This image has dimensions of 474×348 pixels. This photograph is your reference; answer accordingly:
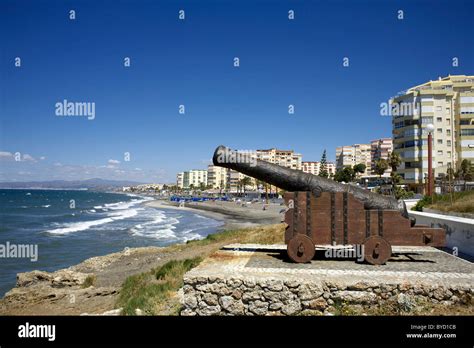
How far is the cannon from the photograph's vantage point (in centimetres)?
707

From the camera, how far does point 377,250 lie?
7.00 meters

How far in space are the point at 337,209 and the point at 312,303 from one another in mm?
2122

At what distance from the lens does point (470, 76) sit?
184 feet

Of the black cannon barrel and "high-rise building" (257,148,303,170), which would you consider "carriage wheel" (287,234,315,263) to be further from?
"high-rise building" (257,148,303,170)

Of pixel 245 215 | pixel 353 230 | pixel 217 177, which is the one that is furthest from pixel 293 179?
pixel 217 177

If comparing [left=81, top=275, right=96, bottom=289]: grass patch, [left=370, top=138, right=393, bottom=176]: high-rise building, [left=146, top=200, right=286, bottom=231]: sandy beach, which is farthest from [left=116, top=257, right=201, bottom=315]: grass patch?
[left=370, top=138, right=393, bottom=176]: high-rise building

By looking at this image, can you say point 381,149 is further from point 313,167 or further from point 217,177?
point 217,177

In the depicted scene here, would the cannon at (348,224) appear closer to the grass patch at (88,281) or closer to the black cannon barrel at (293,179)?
the black cannon barrel at (293,179)

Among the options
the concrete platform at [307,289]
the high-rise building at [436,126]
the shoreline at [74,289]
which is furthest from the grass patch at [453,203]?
the high-rise building at [436,126]

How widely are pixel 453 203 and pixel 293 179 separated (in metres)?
9.08

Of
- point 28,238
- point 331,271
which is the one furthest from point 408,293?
point 28,238

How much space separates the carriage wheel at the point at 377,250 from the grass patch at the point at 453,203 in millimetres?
6448

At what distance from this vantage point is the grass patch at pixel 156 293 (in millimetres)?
7378
